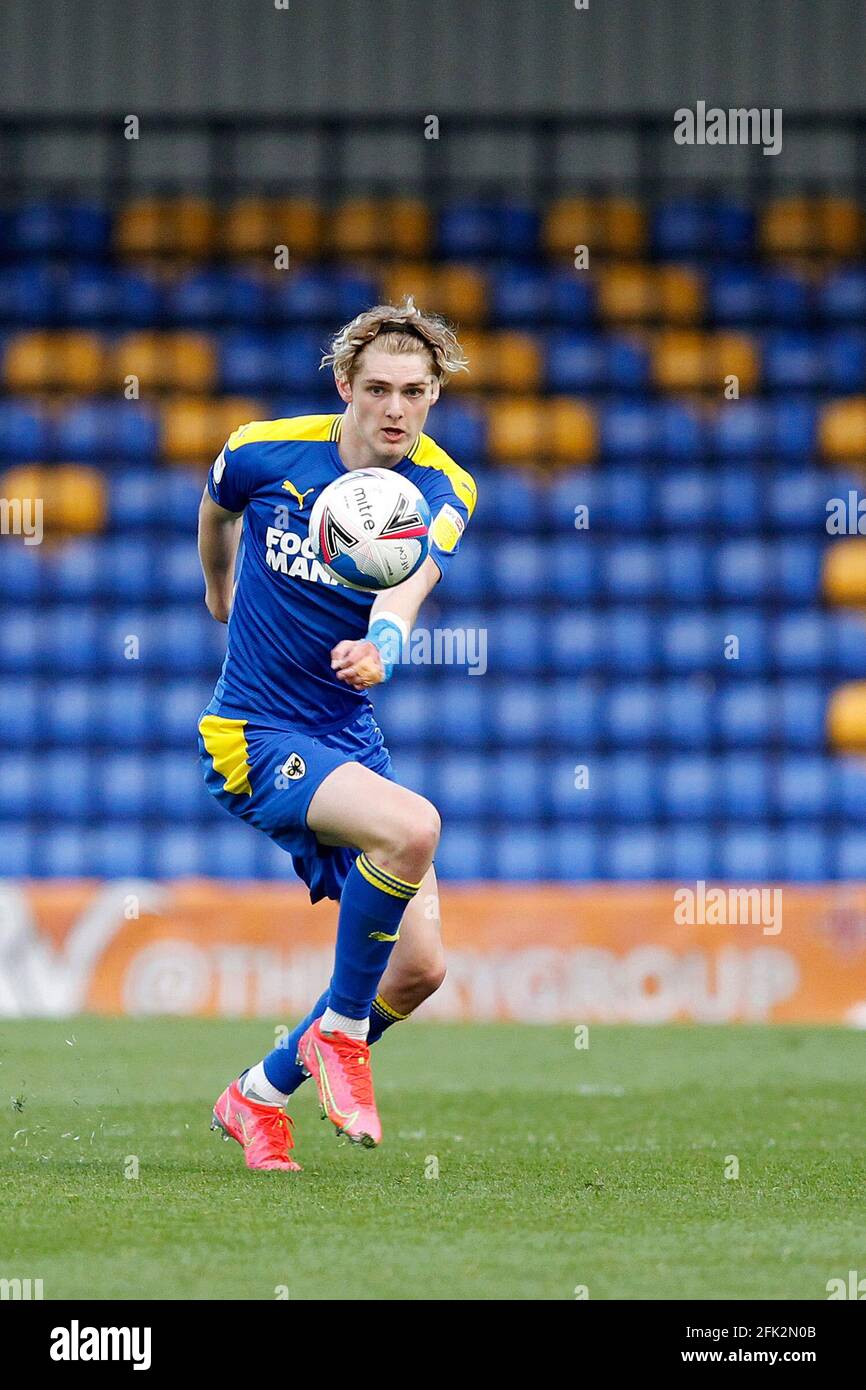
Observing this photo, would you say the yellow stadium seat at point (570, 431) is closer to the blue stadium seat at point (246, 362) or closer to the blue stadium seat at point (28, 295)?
the blue stadium seat at point (246, 362)

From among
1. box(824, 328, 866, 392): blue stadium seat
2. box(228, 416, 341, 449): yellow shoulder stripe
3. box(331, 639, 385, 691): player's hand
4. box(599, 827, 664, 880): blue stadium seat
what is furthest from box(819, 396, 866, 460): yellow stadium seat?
box(331, 639, 385, 691): player's hand

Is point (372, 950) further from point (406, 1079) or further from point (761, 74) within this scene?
point (761, 74)

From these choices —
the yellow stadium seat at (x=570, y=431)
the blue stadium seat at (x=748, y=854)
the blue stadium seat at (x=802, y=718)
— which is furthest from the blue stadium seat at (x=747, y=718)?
the yellow stadium seat at (x=570, y=431)

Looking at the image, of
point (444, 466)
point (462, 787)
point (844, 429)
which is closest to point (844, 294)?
point (844, 429)

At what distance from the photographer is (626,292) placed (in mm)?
12336

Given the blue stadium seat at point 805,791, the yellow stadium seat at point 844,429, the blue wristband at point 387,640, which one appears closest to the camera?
the blue wristband at point 387,640

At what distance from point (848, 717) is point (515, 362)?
300 cm

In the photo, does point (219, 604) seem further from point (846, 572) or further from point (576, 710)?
point (846, 572)

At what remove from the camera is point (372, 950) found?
4.53 m

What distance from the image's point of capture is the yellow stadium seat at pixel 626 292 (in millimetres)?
12266

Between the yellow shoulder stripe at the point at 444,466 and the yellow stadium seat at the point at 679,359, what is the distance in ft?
24.2

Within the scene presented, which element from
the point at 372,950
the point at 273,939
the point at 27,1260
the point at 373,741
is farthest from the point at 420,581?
the point at 273,939

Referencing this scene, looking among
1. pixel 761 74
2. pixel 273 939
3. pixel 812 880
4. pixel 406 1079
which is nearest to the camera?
pixel 406 1079
